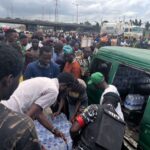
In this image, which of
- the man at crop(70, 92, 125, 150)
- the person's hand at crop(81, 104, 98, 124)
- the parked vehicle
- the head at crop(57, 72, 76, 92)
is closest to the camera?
the man at crop(70, 92, 125, 150)

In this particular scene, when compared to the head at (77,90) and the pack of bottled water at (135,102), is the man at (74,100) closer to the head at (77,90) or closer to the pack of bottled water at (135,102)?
the head at (77,90)

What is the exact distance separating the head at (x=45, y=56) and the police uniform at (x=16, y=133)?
10.6 feet

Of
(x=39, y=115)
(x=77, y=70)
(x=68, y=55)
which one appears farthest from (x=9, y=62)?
(x=68, y=55)

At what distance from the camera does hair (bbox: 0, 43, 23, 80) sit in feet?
4.56

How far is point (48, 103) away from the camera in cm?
317

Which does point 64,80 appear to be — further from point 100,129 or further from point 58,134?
point 100,129

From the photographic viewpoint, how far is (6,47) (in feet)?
4.84

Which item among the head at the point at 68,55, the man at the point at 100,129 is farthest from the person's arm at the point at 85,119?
the head at the point at 68,55

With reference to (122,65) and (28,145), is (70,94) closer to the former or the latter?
(122,65)

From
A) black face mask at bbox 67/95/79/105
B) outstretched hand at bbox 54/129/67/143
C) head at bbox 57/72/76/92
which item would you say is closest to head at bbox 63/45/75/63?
black face mask at bbox 67/95/79/105

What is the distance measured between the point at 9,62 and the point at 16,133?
0.33 meters

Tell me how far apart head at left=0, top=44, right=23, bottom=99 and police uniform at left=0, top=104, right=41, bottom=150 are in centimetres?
12

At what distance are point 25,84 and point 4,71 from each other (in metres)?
1.84

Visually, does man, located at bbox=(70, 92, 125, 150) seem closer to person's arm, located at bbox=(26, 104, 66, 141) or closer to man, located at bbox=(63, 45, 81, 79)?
person's arm, located at bbox=(26, 104, 66, 141)
